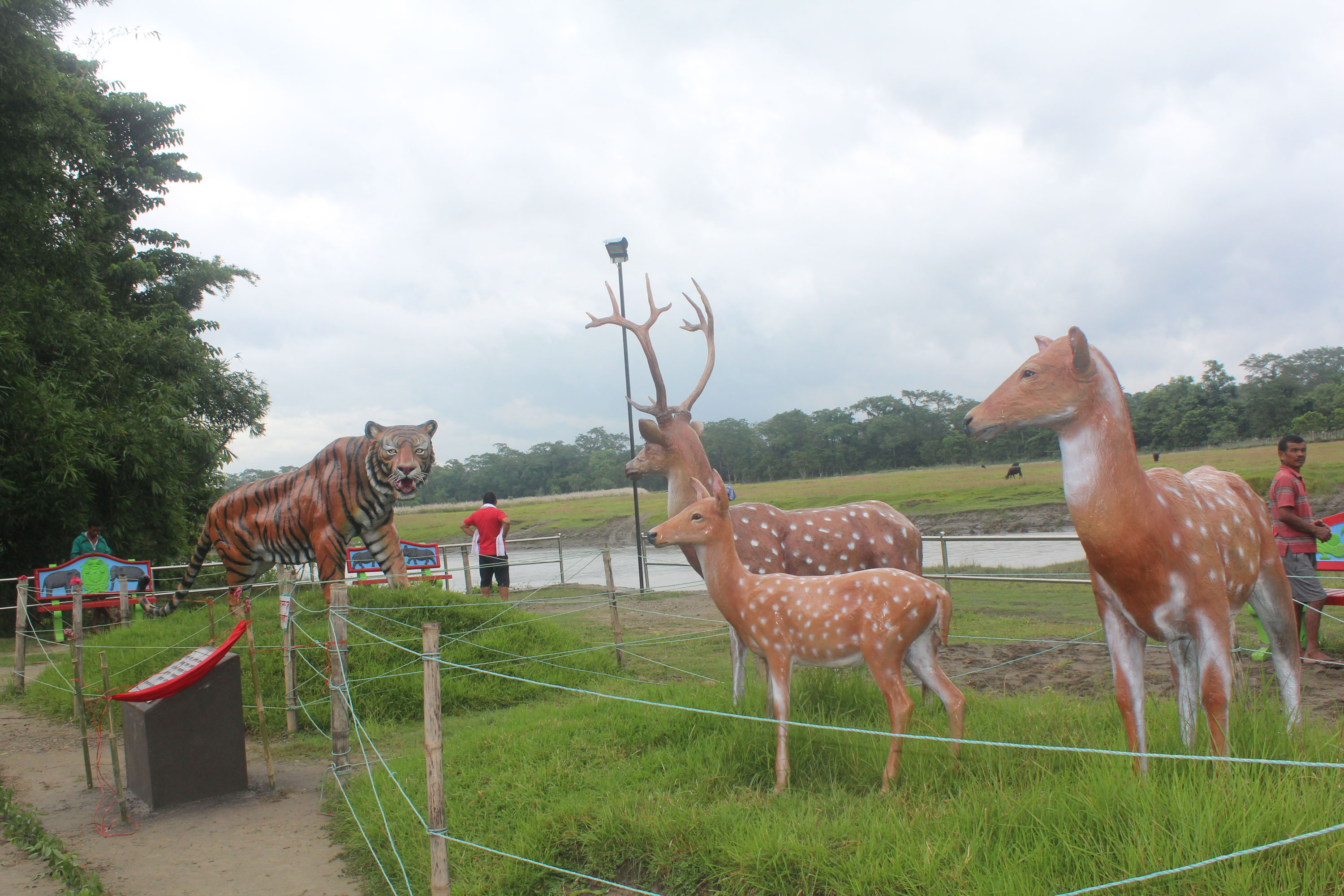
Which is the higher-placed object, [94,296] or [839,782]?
[94,296]

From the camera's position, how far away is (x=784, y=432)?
57938mm

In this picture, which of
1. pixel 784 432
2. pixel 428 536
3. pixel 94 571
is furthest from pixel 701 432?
pixel 784 432

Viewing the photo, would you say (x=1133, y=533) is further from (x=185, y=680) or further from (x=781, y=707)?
(x=185, y=680)

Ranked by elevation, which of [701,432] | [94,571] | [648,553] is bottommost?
[648,553]

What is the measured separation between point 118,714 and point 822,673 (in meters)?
6.55

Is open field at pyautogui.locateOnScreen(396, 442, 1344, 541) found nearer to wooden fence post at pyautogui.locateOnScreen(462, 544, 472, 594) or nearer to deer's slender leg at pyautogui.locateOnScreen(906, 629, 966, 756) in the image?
wooden fence post at pyautogui.locateOnScreen(462, 544, 472, 594)

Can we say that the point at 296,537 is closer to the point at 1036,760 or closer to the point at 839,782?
the point at 839,782

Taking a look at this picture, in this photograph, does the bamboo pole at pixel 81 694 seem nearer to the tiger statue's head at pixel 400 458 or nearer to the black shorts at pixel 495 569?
the tiger statue's head at pixel 400 458

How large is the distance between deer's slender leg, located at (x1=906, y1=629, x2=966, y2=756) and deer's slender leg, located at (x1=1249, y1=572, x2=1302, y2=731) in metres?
1.32

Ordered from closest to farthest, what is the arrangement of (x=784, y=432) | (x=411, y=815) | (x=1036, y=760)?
(x=1036, y=760), (x=411, y=815), (x=784, y=432)

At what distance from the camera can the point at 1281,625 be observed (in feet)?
11.8

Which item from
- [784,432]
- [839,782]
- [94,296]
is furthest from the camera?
[784,432]

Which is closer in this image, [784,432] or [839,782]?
[839,782]

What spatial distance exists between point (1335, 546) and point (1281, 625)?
3.86 meters
